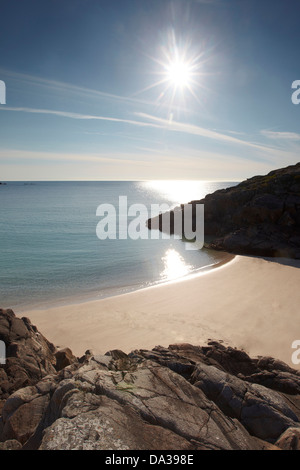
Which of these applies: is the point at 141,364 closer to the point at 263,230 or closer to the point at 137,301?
the point at 137,301

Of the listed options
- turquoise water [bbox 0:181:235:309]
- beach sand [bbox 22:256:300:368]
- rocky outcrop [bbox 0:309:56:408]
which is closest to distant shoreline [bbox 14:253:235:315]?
turquoise water [bbox 0:181:235:309]

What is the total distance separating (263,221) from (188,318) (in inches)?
1058

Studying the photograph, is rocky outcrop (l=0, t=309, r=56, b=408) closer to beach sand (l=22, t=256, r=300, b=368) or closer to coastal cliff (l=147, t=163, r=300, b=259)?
beach sand (l=22, t=256, r=300, b=368)

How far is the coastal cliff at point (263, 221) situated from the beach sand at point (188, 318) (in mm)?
10415

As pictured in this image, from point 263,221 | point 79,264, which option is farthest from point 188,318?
point 263,221

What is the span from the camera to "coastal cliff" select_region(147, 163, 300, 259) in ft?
113

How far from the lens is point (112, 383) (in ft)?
21.9

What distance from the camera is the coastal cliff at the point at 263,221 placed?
34.5 m

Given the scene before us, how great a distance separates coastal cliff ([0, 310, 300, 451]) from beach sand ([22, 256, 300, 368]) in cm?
519

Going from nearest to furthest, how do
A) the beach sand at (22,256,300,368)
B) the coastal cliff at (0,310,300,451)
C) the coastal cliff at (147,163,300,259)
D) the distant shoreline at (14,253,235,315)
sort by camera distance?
the coastal cliff at (0,310,300,451)
the beach sand at (22,256,300,368)
the distant shoreline at (14,253,235,315)
the coastal cliff at (147,163,300,259)

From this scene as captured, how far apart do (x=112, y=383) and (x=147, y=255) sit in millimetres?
27863

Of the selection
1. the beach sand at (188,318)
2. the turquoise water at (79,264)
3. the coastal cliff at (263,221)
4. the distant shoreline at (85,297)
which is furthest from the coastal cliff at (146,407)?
the coastal cliff at (263,221)

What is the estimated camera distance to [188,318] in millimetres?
16859
